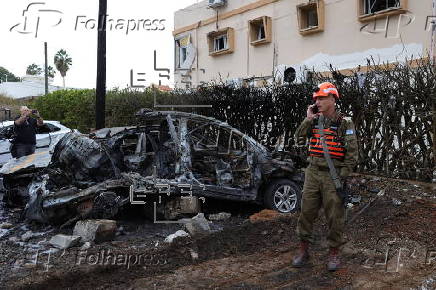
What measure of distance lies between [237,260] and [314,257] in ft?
2.77

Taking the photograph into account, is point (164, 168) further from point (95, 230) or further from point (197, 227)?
point (95, 230)

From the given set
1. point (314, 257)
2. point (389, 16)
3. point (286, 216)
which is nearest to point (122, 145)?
point (286, 216)

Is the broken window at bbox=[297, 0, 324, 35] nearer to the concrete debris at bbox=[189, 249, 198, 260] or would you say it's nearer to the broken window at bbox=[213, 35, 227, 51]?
the broken window at bbox=[213, 35, 227, 51]

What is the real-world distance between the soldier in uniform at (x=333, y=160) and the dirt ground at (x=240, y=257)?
0.48 meters

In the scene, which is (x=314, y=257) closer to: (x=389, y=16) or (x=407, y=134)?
(x=407, y=134)

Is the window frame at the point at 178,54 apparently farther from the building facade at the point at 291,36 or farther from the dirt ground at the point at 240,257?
the dirt ground at the point at 240,257

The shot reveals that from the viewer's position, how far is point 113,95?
17828mm

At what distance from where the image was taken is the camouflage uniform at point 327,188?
436 centimetres

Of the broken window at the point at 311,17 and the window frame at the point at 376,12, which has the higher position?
the broken window at the point at 311,17

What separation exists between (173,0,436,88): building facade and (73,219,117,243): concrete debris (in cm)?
683

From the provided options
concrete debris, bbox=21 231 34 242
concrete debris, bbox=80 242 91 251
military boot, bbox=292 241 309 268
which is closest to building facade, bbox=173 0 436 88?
military boot, bbox=292 241 309 268

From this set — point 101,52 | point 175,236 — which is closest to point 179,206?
point 175,236

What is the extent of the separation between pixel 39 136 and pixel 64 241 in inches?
296
